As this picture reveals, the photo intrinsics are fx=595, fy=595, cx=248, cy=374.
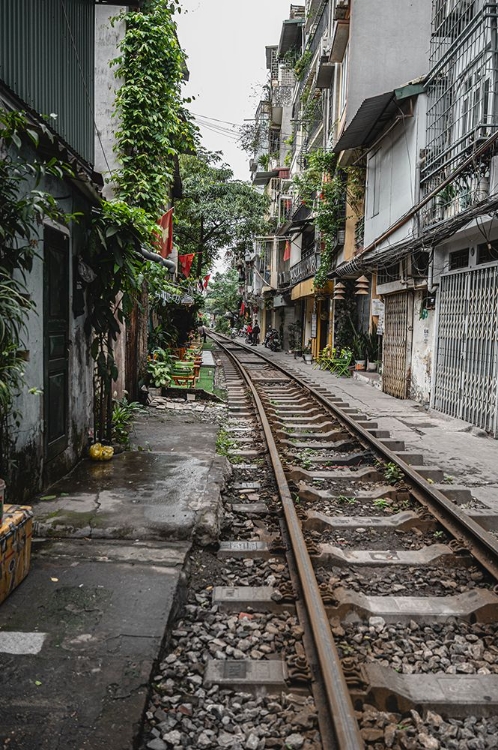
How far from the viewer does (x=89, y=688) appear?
8.88ft

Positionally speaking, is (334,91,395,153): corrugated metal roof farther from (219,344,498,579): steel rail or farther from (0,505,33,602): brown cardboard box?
(0,505,33,602): brown cardboard box

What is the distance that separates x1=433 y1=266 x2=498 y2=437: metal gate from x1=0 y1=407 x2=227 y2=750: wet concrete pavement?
5590 mm

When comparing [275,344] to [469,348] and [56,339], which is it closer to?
[469,348]

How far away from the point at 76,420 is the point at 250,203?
26556 mm

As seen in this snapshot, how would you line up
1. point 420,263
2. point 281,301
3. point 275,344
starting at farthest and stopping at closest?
1. point 281,301
2. point 275,344
3. point 420,263

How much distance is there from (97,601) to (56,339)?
118 inches

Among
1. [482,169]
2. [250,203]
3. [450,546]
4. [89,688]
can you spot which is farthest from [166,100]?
[250,203]

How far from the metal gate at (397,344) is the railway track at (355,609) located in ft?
24.8

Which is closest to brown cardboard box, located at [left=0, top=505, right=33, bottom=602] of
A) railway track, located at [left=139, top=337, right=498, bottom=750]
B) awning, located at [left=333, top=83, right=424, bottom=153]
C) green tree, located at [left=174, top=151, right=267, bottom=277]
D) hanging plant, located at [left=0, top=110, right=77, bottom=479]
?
hanging plant, located at [left=0, top=110, right=77, bottom=479]

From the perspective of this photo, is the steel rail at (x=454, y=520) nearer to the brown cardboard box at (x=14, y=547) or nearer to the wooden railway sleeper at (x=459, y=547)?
the wooden railway sleeper at (x=459, y=547)

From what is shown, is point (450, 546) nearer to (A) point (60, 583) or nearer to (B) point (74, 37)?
(A) point (60, 583)

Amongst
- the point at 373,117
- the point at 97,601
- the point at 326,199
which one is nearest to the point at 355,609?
the point at 97,601

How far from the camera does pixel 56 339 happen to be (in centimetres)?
580

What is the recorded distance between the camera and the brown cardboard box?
11.3ft
